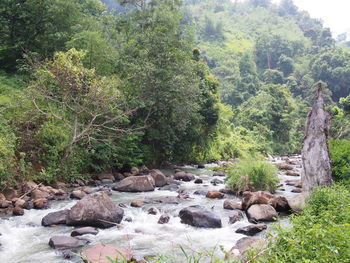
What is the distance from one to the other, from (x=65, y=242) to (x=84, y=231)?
835mm

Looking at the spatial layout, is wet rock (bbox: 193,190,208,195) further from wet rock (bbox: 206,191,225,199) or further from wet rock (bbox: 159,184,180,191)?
wet rock (bbox: 159,184,180,191)

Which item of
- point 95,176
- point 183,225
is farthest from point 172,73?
point 183,225

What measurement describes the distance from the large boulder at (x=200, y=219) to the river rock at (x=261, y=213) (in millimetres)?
1132

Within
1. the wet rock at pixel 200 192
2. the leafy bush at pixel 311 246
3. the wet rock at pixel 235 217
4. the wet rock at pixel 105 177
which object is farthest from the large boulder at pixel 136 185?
the leafy bush at pixel 311 246

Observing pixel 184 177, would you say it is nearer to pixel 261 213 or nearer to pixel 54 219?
pixel 261 213

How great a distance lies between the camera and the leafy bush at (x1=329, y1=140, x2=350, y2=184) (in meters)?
10.7

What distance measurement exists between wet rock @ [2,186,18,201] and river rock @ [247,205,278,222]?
7.69m

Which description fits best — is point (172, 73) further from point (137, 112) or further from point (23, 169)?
point (23, 169)

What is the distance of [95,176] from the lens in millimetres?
16453

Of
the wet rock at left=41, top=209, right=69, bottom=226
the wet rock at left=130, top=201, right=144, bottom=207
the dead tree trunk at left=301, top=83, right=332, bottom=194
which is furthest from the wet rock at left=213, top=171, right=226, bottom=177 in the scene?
the wet rock at left=41, top=209, right=69, bottom=226

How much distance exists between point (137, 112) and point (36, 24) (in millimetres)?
8460

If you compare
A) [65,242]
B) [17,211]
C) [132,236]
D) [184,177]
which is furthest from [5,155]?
[184,177]

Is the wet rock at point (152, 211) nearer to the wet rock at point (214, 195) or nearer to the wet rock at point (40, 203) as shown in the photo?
the wet rock at point (214, 195)

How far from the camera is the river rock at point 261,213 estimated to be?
31.2 feet
